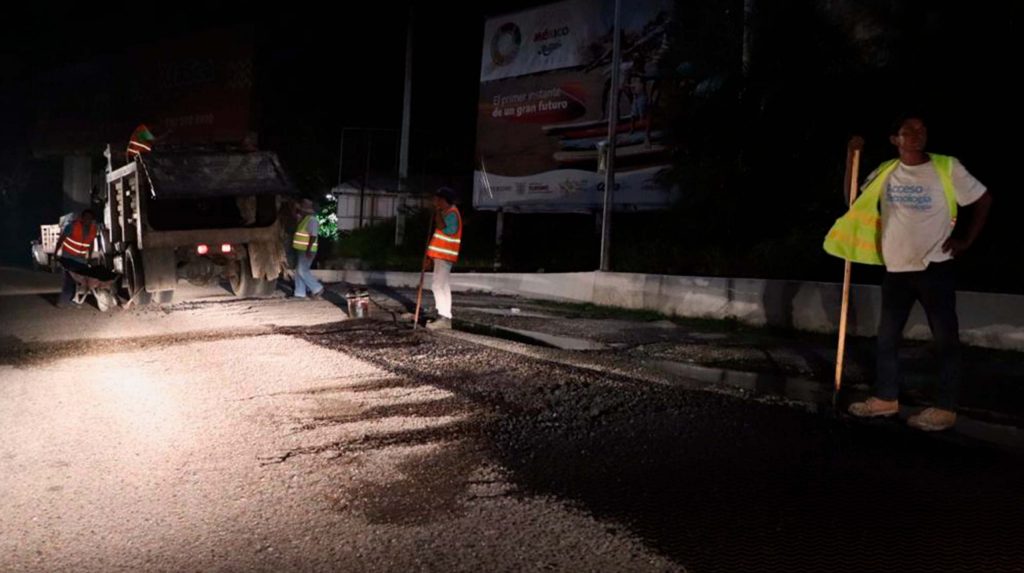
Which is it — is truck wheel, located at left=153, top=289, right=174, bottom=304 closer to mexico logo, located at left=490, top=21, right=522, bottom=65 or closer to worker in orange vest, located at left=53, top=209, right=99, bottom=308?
worker in orange vest, located at left=53, top=209, right=99, bottom=308

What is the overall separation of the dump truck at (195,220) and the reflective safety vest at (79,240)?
0.29m

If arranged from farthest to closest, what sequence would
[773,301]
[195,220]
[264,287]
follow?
[264,287]
[195,220]
[773,301]

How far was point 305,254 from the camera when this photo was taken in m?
13.7

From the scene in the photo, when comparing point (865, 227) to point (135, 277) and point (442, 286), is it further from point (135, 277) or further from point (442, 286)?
point (135, 277)

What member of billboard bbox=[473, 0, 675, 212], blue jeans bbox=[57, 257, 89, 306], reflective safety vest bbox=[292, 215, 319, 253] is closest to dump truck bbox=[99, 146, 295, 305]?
reflective safety vest bbox=[292, 215, 319, 253]

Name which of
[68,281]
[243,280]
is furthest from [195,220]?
[68,281]

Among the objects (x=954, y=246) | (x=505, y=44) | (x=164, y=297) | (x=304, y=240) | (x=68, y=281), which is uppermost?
(x=505, y=44)

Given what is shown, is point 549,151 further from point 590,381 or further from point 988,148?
point 590,381

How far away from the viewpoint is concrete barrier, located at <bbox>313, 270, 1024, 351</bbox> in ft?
26.8

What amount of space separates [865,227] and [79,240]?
1139cm

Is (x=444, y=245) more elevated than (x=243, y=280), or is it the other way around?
(x=444, y=245)

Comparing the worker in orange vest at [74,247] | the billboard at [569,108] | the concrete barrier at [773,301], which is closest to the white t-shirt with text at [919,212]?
the concrete barrier at [773,301]

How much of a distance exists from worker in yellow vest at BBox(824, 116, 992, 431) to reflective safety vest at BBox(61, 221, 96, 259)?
37.2ft

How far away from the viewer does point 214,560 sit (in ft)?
11.2
